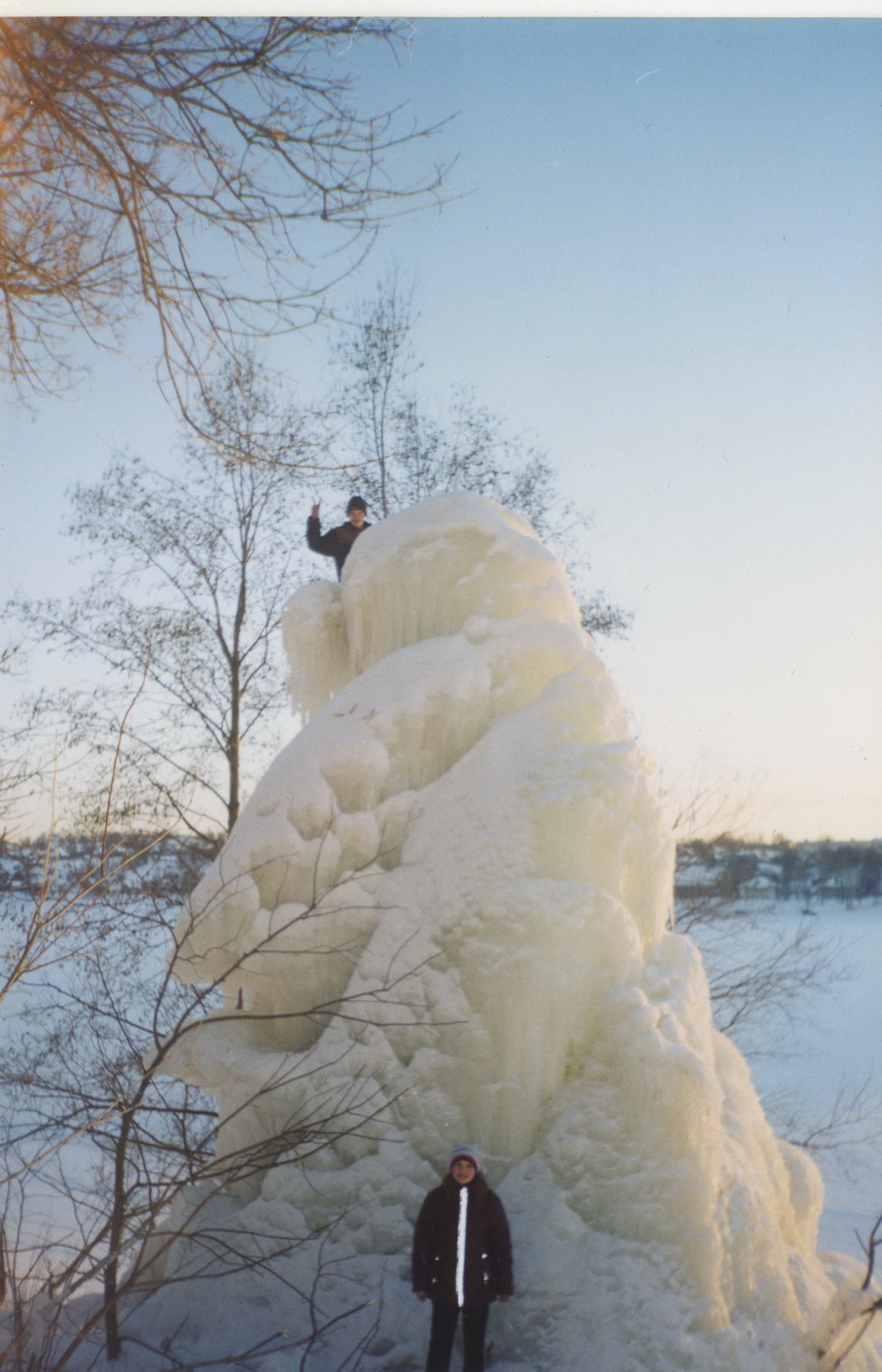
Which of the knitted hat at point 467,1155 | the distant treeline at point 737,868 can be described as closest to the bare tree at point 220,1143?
the knitted hat at point 467,1155

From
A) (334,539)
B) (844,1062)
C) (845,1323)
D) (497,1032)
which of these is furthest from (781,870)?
(497,1032)

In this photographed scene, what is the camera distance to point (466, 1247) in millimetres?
3242

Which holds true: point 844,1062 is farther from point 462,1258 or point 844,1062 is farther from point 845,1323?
point 462,1258

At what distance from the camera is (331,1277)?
3.51 metres

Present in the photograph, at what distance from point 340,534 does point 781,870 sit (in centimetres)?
830

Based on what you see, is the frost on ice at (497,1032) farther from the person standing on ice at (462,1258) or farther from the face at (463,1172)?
the face at (463,1172)

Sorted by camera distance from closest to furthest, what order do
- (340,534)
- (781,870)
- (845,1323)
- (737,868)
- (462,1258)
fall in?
(462,1258), (845,1323), (340,534), (737,868), (781,870)

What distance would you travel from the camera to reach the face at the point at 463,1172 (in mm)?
3330

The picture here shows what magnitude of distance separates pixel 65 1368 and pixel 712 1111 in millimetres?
2517

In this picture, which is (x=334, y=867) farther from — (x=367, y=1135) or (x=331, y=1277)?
(x=331, y=1277)

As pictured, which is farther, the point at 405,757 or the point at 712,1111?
the point at 405,757

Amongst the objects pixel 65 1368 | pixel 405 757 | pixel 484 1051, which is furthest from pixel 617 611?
pixel 65 1368

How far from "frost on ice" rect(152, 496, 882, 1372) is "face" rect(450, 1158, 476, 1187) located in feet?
1.08

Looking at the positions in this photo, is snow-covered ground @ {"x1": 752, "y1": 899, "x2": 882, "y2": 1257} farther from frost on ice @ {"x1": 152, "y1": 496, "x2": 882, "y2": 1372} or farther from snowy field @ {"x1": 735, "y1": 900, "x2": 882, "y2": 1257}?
frost on ice @ {"x1": 152, "y1": 496, "x2": 882, "y2": 1372}
